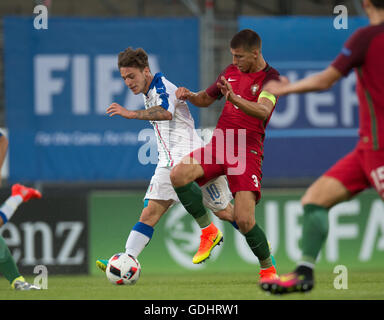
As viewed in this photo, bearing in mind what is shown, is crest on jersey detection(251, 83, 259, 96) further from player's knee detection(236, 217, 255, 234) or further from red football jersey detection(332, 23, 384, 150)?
red football jersey detection(332, 23, 384, 150)

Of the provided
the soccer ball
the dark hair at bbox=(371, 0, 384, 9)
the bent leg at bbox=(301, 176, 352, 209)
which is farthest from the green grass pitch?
the dark hair at bbox=(371, 0, 384, 9)

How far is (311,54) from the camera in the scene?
1076 cm

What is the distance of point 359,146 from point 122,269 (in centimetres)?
271

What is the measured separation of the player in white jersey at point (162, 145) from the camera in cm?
736

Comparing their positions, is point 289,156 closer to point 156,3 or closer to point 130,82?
point 130,82

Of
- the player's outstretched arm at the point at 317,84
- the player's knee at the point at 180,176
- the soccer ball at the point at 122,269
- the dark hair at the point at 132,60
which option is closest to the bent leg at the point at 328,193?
the player's outstretched arm at the point at 317,84

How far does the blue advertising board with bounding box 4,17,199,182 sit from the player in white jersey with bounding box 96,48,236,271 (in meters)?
2.59

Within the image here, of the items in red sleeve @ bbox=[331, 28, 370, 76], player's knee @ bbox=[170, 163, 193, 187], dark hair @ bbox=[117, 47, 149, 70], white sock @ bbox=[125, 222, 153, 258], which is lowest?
white sock @ bbox=[125, 222, 153, 258]

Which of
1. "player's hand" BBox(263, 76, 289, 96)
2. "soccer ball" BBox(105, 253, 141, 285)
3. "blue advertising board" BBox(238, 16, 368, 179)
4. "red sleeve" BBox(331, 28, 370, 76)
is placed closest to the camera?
"red sleeve" BBox(331, 28, 370, 76)

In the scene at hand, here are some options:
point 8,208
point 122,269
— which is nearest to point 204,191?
point 122,269

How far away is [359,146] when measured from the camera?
5391 mm

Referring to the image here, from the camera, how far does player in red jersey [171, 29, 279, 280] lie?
6926 mm

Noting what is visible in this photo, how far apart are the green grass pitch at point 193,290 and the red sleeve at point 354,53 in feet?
6.05

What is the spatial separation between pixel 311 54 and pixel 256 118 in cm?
418
